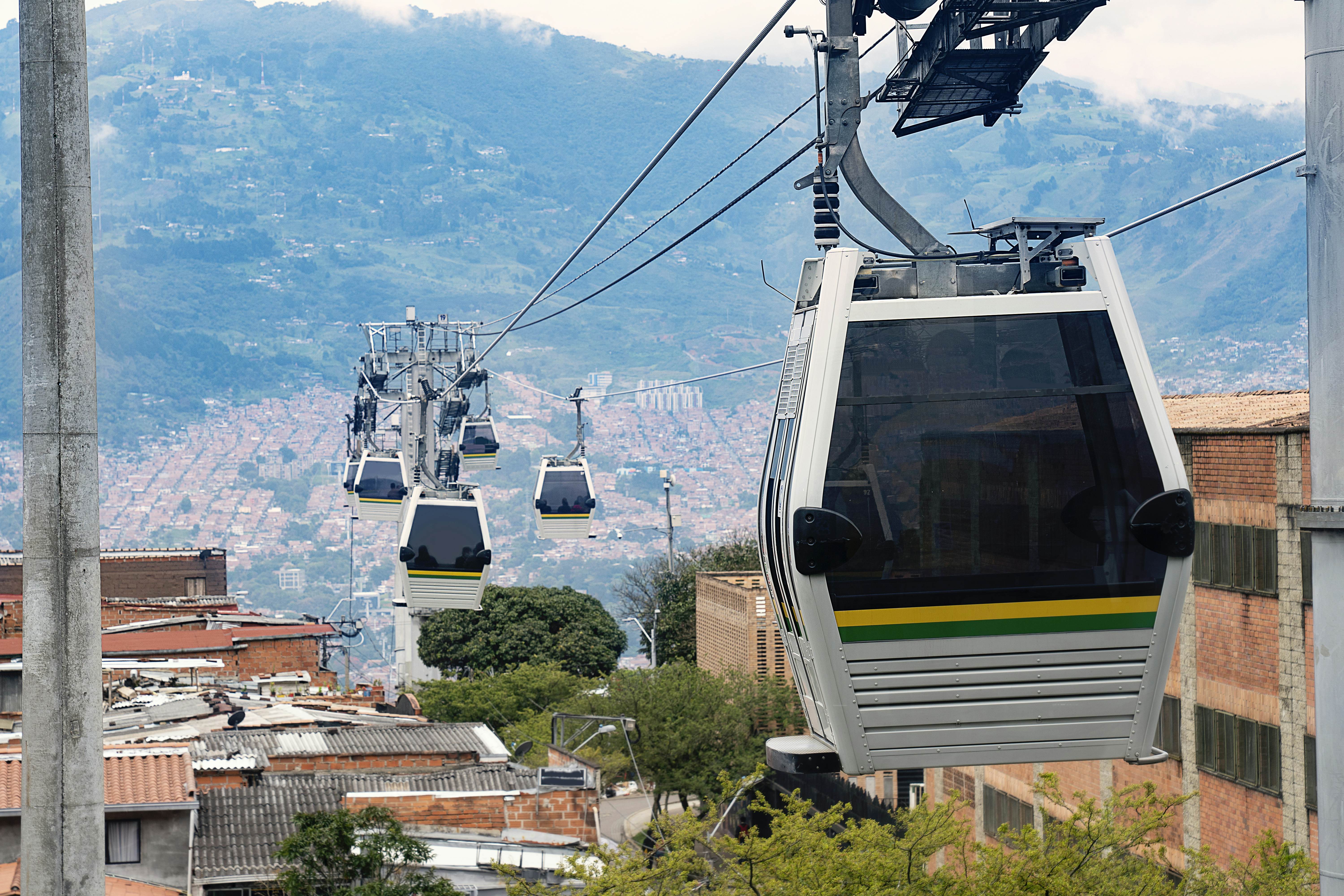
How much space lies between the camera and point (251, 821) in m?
21.7

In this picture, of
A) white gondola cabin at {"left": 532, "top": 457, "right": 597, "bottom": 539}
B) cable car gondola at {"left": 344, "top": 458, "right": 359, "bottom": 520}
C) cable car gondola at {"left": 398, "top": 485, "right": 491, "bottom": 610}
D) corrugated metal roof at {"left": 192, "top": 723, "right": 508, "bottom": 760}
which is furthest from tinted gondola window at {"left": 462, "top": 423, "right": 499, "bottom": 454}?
cable car gondola at {"left": 398, "top": 485, "right": 491, "bottom": 610}

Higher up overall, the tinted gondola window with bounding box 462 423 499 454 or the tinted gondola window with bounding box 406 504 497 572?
the tinted gondola window with bounding box 462 423 499 454

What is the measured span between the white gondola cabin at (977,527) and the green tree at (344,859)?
422 inches

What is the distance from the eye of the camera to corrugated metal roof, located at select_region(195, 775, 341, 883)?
66.3 feet

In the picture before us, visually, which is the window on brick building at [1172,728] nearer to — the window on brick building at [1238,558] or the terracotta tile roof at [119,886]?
the window on brick building at [1238,558]

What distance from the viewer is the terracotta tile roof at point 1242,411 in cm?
1989

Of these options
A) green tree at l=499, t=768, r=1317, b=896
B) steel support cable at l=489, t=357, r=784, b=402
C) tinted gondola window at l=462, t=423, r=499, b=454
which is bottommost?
green tree at l=499, t=768, r=1317, b=896

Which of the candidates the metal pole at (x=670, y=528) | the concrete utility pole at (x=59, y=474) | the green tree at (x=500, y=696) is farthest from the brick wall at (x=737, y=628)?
the concrete utility pole at (x=59, y=474)

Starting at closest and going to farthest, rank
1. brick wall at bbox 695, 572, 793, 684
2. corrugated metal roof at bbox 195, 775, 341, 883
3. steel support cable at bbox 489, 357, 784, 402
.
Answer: steel support cable at bbox 489, 357, 784, 402, corrugated metal roof at bbox 195, 775, 341, 883, brick wall at bbox 695, 572, 793, 684

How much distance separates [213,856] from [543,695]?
87.1 feet

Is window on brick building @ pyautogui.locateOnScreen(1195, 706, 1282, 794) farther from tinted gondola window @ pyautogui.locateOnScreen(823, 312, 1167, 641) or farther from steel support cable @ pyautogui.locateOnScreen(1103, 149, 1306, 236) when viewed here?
tinted gondola window @ pyautogui.locateOnScreen(823, 312, 1167, 641)

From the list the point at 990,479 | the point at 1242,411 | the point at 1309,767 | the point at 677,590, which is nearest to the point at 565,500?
the point at 1242,411

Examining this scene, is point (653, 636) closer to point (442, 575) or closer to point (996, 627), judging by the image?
point (442, 575)

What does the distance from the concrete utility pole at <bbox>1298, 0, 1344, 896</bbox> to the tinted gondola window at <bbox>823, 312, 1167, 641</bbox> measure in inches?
78.9
